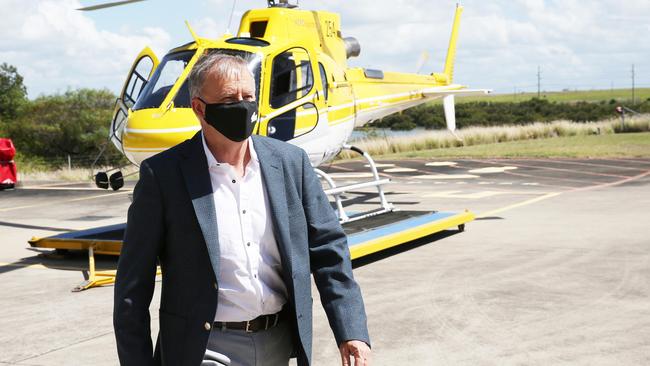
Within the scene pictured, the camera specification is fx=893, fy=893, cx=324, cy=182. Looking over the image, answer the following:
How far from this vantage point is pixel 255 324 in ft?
10.6

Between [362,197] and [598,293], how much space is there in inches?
362

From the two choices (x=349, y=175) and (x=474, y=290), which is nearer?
(x=474, y=290)

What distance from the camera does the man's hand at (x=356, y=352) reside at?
10.6 ft

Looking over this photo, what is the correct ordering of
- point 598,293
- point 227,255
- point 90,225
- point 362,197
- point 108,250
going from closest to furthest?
point 227,255 < point 598,293 < point 108,250 < point 90,225 < point 362,197

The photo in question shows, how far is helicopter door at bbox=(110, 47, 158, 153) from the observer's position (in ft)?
37.0

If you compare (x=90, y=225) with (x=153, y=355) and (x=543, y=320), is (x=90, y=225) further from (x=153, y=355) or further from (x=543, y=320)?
(x=153, y=355)

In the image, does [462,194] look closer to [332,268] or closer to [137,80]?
[137,80]

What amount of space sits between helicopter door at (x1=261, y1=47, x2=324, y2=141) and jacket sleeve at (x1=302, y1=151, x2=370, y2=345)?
24.4 ft

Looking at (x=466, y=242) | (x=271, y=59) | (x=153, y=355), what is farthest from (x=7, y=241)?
(x=153, y=355)

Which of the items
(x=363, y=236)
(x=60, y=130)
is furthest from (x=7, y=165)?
(x=60, y=130)

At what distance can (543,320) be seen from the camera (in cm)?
716

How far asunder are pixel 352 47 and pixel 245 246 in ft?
37.0

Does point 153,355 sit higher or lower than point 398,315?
higher

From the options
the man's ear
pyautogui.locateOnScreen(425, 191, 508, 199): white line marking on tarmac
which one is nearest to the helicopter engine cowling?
pyautogui.locateOnScreen(425, 191, 508, 199): white line marking on tarmac
